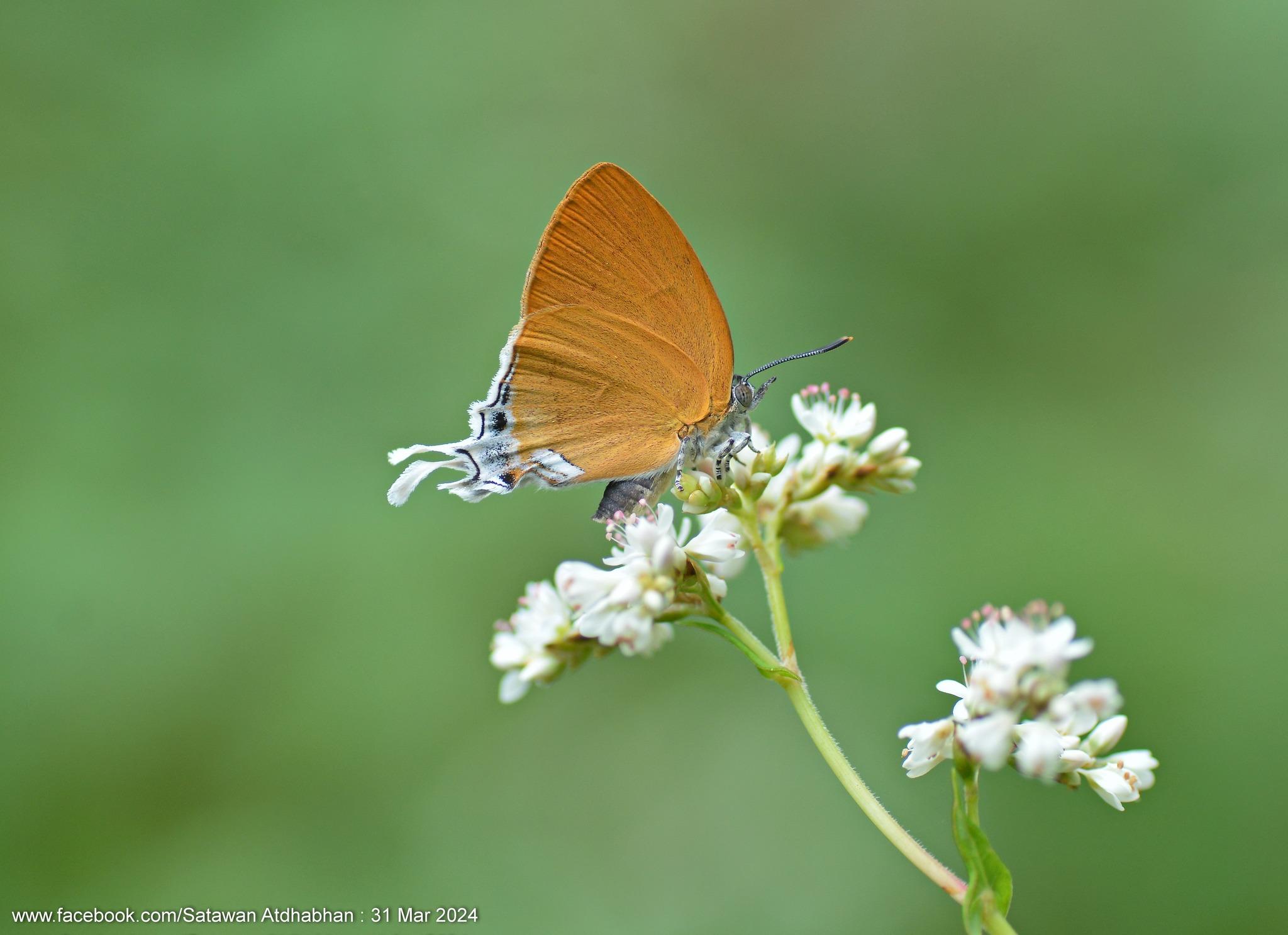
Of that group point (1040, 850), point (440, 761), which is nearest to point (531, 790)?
point (440, 761)

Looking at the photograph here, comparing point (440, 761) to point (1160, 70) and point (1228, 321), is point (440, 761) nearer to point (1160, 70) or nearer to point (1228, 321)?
point (1228, 321)

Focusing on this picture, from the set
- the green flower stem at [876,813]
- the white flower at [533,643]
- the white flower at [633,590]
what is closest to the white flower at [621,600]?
the white flower at [633,590]

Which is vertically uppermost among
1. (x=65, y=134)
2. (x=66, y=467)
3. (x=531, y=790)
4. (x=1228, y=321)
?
(x=65, y=134)

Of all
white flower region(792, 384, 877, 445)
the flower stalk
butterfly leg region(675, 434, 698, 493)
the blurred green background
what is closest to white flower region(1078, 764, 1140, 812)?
the flower stalk

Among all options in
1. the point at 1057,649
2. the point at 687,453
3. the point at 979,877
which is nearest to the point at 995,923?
the point at 979,877

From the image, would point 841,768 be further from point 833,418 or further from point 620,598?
point 833,418

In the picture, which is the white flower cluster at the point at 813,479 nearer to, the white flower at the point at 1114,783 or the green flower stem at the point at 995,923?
the white flower at the point at 1114,783
